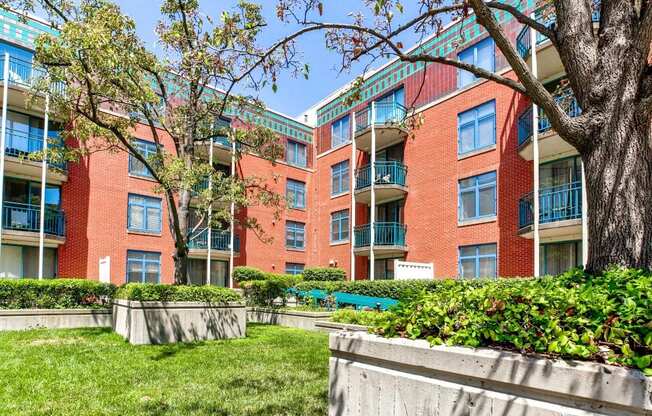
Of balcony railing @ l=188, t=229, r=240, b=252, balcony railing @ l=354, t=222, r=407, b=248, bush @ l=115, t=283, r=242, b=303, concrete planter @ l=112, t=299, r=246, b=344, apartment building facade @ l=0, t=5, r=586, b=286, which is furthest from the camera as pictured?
balcony railing @ l=188, t=229, r=240, b=252

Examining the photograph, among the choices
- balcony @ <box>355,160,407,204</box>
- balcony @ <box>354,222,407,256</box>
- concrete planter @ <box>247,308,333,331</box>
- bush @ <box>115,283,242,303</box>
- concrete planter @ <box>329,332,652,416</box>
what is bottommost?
concrete planter @ <box>247,308,333,331</box>

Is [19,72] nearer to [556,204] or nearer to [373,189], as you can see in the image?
[373,189]

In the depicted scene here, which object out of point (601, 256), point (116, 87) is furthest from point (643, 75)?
point (116, 87)

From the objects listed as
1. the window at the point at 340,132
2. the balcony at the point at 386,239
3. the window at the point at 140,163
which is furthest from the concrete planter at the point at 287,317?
the window at the point at 340,132

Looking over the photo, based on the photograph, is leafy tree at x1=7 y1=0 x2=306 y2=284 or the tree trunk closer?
the tree trunk

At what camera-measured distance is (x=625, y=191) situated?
3908 millimetres

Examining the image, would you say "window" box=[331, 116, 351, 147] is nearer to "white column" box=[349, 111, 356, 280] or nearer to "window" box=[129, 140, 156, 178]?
"white column" box=[349, 111, 356, 280]

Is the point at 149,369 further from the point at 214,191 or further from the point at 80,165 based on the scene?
the point at 80,165

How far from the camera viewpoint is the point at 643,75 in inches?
158

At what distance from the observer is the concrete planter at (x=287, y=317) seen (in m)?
13.9

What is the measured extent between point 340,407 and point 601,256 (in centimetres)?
262

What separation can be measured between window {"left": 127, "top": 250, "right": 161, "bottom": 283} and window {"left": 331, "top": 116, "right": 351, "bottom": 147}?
12322 mm

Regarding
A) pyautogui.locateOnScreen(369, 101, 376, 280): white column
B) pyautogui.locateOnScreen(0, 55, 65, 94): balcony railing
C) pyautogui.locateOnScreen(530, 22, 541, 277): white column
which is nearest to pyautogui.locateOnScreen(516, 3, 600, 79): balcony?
pyautogui.locateOnScreen(530, 22, 541, 277): white column

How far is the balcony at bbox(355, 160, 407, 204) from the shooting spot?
72.5ft
